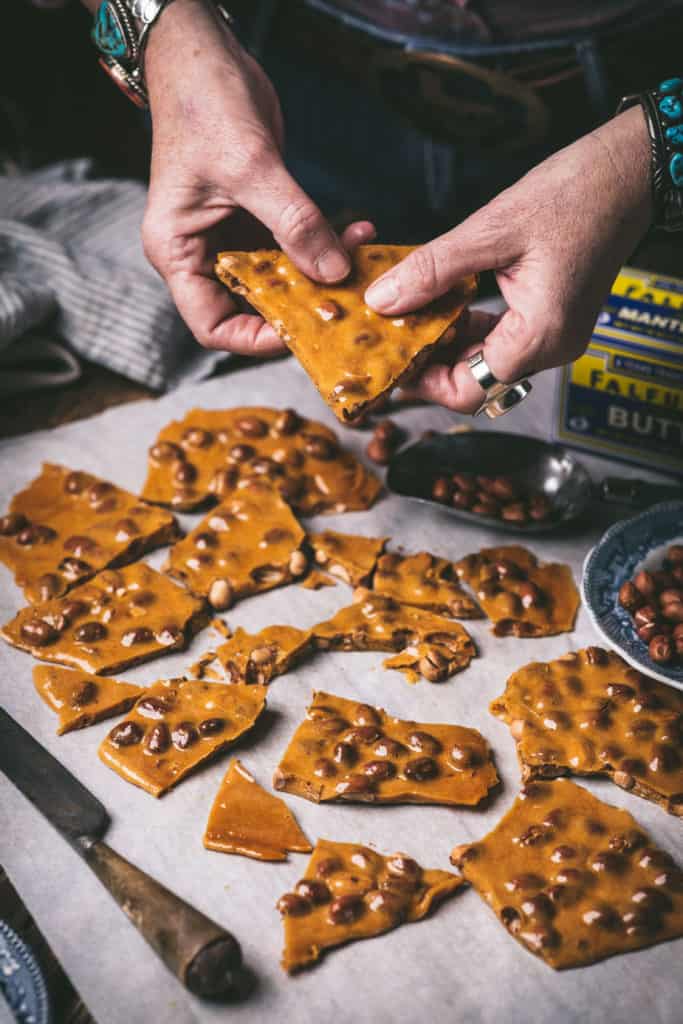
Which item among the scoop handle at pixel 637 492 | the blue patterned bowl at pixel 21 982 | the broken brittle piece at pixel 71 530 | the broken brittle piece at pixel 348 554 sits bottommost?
the scoop handle at pixel 637 492

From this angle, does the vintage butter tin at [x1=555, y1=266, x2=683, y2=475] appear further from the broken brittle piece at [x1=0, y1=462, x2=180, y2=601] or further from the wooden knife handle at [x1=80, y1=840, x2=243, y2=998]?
the wooden knife handle at [x1=80, y1=840, x2=243, y2=998]

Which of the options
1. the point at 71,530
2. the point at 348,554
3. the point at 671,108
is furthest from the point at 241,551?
the point at 671,108

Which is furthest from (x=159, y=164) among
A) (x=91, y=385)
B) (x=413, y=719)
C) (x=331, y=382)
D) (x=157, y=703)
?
(x=413, y=719)

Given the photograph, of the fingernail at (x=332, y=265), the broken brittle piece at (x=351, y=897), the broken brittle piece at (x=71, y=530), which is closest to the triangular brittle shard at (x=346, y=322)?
the fingernail at (x=332, y=265)

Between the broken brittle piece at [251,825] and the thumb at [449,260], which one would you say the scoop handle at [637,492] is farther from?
the broken brittle piece at [251,825]

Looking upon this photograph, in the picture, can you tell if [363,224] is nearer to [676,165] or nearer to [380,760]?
[676,165]

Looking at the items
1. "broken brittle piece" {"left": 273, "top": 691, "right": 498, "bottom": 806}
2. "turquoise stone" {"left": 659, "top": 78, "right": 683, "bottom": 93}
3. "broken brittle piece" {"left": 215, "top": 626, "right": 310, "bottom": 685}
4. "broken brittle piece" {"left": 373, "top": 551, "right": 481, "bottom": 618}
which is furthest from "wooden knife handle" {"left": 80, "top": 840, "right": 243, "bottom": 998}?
"turquoise stone" {"left": 659, "top": 78, "right": 683, "bottom": 93}

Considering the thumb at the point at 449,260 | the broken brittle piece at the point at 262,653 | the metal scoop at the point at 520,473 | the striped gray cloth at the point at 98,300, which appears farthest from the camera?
the striped gray cloth at the point at 98,300
